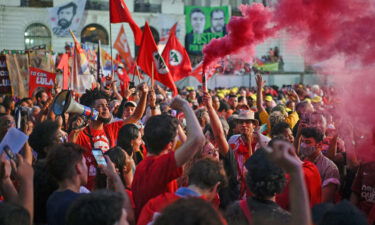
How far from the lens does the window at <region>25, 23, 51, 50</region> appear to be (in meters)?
37.1

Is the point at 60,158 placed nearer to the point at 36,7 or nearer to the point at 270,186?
the point at 270,186

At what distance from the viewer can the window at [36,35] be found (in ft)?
122

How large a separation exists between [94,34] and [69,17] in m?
23.4

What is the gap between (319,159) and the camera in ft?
16.3

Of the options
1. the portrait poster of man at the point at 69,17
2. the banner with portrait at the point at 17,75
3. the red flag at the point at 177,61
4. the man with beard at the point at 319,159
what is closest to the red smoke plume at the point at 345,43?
the man with beard at the point at 319,159

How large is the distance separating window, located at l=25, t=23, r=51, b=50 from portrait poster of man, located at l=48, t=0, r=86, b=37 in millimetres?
21987

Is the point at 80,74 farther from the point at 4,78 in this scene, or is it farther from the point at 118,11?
the point at 118,11

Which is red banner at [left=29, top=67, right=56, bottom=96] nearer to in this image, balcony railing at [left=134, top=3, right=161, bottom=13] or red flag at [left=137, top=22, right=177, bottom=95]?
red flag at [left=137, top=22, right=177, bottom=95]

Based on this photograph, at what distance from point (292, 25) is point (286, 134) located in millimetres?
1320

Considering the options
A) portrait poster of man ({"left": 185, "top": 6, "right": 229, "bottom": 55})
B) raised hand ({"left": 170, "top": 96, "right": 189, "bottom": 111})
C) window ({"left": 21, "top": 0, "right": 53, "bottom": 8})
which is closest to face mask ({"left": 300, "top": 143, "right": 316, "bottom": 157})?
raised hand ({"left": 170, "top": 96, "right": 189, "bottom": 111})

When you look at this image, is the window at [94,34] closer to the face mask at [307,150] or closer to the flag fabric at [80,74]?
the flag fabric at [80,74]

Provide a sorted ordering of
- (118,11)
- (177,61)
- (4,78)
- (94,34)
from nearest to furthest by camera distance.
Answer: (118,11)
(177,61)
(4,78)
(94,34)

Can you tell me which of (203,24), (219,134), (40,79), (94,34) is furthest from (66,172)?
(94,34)

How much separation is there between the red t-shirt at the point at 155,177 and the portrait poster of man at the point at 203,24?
28439 mm
